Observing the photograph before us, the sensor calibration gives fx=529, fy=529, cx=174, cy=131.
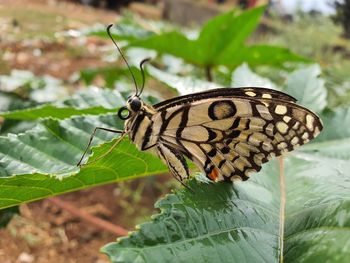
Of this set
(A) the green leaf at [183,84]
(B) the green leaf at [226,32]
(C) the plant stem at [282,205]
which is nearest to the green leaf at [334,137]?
(C) the plant stem at [282,205]

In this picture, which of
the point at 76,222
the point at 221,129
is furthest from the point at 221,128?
the point at 76,222

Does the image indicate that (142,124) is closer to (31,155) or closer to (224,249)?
(31,155)

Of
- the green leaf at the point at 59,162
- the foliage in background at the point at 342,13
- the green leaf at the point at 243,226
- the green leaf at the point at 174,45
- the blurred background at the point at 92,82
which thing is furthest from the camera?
the foliage in background at the point at 342,13

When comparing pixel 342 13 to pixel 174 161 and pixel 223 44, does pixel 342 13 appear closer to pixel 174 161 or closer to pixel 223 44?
pixel 223 44

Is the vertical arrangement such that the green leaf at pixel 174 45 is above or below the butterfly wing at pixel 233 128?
below

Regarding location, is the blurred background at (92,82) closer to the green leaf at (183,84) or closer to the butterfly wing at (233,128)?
the green leaf at (183,84)
